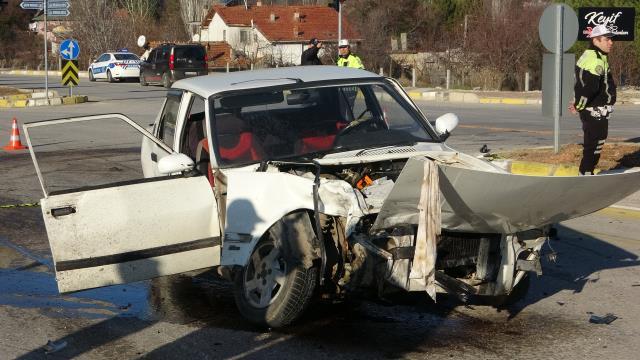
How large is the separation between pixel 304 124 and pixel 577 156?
24.0 ft

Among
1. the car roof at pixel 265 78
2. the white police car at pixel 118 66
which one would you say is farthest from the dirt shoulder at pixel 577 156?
the white police car at pixel 118 66

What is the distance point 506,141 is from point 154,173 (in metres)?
10.1

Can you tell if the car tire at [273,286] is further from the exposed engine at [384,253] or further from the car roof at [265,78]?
the car roof at [265,78]

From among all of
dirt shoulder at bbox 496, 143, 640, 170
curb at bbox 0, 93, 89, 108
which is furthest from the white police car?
dirt shoulder at bbox 496, 143, 640, 170

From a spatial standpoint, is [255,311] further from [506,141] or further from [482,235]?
[506,141]

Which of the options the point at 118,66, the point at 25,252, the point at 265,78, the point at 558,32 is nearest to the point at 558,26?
the point at 558,32

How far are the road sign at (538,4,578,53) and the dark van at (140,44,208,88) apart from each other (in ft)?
87.4

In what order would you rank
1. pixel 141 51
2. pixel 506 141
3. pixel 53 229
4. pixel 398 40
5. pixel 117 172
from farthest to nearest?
pixel 141 51, pixel 398 40, pixel 506 141, pixel 117 172, pixel 53 229

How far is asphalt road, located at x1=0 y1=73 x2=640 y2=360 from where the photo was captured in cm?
580

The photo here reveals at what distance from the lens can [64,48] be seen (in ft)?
94.0

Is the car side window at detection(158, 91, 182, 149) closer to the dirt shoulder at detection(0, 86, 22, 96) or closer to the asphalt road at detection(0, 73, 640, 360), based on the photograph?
the asphalt road at detection(0, 73, 640, 360)

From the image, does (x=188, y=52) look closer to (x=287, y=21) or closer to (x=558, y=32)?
(x=558, y=32)

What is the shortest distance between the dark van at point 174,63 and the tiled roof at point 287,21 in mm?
26256

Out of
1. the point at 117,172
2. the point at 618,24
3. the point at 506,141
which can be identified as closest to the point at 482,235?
the point at 117,172
